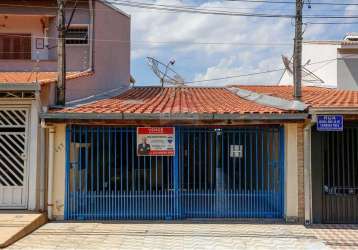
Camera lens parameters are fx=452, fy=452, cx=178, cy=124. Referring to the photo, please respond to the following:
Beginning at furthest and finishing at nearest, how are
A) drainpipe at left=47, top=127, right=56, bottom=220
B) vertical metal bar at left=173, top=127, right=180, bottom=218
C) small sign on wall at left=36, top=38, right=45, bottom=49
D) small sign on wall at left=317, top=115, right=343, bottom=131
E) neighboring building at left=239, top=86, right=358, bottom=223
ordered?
small sign on wall at left=36, top=38, right=45, bottom=49 → vertical metal bar at left=173, top=127, right=180, bottom=218 → drainpipe at left=47, top=127, right=56, bottom=220 → neighboring building at left=239, top=86, right=358, bottom=223 → small sign on wall at left=317, top=115, right=343, bottom=131

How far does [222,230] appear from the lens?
368 inches

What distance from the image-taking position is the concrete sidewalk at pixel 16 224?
835 cm

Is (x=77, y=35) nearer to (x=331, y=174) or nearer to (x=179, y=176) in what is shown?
(x=179, y=176)

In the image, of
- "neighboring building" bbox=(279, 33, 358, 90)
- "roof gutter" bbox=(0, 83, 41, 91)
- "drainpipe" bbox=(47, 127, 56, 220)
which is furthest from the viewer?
"neighboring building" bbox=(279, 33, 358, 90)

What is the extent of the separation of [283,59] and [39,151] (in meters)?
12.9

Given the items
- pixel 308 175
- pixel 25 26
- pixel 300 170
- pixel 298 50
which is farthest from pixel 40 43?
pixel 308 175

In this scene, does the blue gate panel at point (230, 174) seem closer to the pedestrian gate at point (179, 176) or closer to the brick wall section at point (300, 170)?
the pedestrian gate at point (179, 176)

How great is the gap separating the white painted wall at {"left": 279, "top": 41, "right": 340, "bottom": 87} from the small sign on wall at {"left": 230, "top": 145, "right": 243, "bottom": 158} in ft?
31.1

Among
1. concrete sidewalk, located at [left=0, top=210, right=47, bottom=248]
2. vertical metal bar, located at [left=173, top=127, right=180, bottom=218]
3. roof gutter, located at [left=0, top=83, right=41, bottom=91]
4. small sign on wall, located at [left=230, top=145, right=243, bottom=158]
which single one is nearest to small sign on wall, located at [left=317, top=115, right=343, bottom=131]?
small sign on wall, located at [left=230, top=145, right=243, bottom=158]

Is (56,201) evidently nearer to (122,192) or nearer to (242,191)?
(122,192)

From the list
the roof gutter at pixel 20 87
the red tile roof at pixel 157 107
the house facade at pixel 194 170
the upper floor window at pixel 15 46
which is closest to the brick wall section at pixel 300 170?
the house facade at pixel 194 170

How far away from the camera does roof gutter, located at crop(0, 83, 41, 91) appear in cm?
990

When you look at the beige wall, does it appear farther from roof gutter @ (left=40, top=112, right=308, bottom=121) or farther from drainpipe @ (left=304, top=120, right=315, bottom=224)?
drainpipe @ (left=304, top=120, right=315, bottom=224)

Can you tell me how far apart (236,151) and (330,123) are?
2159 mm
